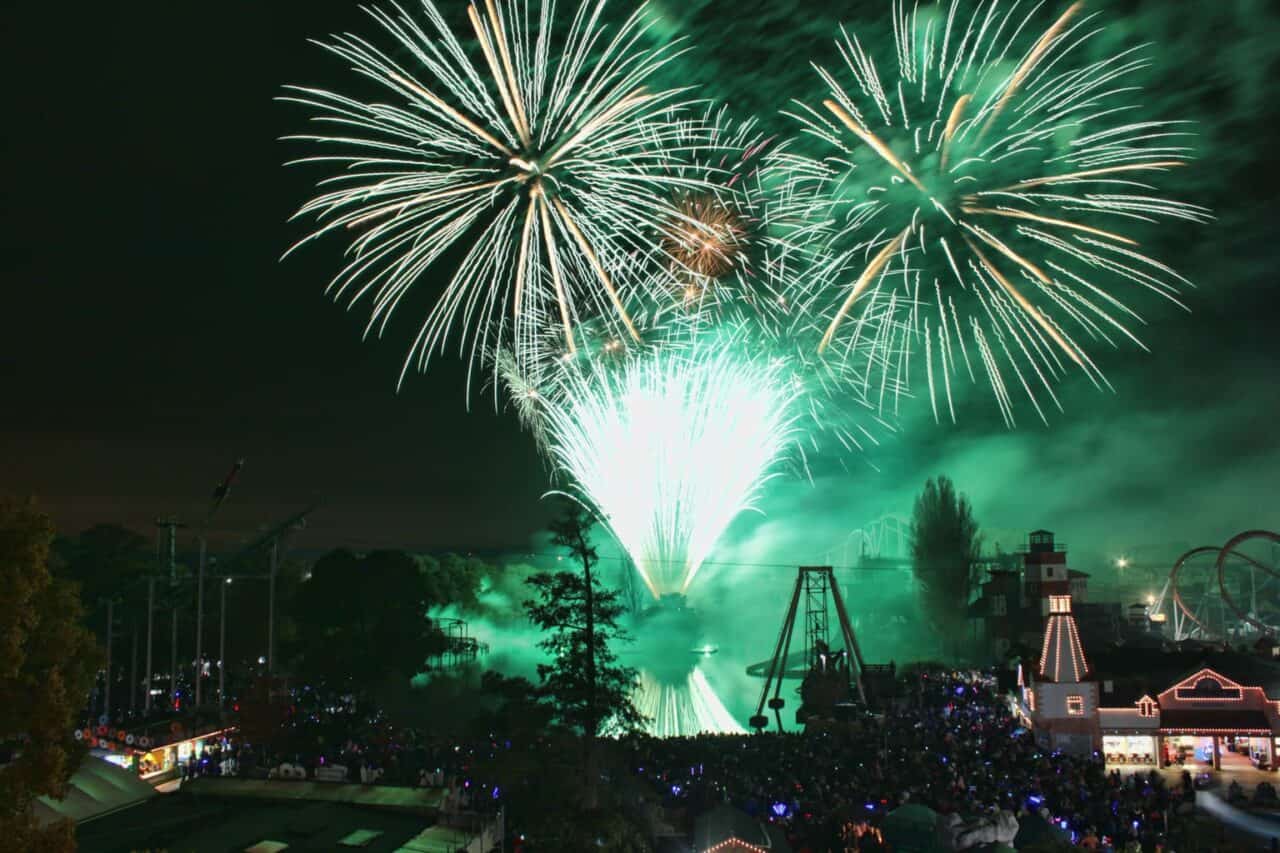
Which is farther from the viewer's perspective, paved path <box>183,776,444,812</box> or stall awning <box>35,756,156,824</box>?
paved path <box>183,776,444,812</box>

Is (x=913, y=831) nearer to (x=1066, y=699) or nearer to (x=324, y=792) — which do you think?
(x=324, y=792)

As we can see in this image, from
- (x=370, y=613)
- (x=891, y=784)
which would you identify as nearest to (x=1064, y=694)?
(x=891, y=784)

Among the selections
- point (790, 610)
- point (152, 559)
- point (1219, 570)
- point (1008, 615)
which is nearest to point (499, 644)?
point (152, 559)

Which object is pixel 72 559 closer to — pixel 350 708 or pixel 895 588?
pixel 350 708

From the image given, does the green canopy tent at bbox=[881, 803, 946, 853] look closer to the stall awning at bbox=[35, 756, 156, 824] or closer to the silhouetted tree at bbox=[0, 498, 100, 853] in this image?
the silhouetted tree at bbox=[0, 498, 100, 853]

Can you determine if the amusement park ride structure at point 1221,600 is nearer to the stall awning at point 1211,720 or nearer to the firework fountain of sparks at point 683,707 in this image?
the stall awning at point 1211,720

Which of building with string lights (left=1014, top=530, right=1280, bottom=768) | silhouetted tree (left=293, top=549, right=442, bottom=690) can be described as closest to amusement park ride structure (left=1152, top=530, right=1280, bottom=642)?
building with string lights (left=1014, top=530, right=1280, bottom=768)

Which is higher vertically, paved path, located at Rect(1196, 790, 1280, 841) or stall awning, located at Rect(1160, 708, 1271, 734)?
stall awning, located at Rect(1160, 708, 1271, 734)
